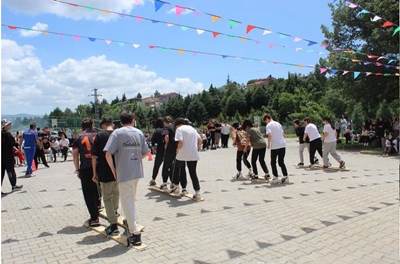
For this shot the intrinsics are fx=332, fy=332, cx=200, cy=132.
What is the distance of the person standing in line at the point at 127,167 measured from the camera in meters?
4.46

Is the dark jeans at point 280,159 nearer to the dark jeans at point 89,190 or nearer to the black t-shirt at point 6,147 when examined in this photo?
the dark jeans at point 89,190

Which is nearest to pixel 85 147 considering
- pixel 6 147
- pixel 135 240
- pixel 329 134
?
pixel 135 240

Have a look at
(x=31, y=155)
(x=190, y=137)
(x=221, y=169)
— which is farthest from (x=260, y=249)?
(x=31, y=155)

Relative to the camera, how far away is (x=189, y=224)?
5.41 metres

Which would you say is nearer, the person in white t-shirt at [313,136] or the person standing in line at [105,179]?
the person standing in line at [105,179]

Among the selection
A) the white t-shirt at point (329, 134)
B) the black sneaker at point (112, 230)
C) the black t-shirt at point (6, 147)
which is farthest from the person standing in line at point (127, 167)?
the white t-shirt at point (329, 134)

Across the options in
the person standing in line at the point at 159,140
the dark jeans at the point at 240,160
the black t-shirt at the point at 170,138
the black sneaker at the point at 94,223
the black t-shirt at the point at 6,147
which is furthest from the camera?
the dark jeans at the point at 240,160

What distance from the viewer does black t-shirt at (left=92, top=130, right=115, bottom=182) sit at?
4.86 m

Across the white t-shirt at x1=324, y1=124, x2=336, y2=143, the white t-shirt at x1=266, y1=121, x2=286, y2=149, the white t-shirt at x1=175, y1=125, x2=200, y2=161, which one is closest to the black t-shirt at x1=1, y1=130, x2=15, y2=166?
the white t-shirt at x1=175, y1=125, x2=200, y2=161

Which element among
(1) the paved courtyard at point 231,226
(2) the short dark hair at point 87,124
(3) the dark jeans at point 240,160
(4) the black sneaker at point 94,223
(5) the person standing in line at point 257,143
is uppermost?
(2) the short dark hair at point 87,124

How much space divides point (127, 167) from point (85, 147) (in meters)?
1.40

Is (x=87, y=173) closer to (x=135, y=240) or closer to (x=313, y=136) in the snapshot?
(x=135, y=240)

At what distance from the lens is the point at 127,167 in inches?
177

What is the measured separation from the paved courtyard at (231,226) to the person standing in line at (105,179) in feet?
0.99
